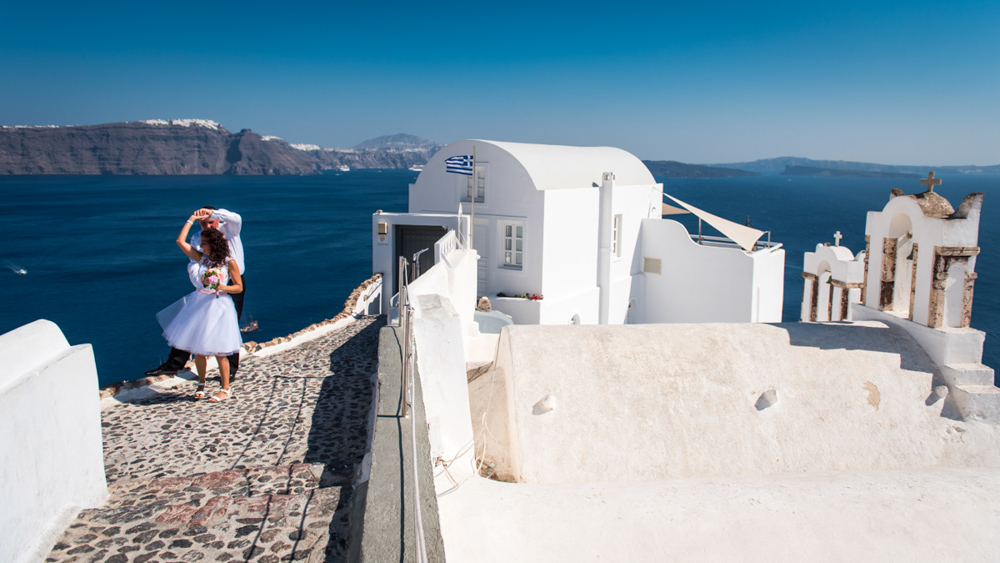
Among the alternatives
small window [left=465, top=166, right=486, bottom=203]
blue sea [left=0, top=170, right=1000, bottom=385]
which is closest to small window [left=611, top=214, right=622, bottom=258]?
small window [left=465, top=166, right=486, bottom=203]

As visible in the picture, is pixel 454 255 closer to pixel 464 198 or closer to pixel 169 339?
pixel 464 198

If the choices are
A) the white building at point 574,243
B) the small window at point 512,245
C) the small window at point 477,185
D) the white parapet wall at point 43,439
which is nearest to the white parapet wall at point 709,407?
the white parapet wall at point 43,439

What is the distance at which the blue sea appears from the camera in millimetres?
39906

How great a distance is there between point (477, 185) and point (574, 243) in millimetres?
3683

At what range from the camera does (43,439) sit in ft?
13.8

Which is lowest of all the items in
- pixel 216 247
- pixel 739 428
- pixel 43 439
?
pixel 739 428

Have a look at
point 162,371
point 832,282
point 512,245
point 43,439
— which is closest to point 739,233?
point 832,282

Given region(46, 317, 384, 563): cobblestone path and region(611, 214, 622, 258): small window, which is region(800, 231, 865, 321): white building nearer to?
region(611, 214, 622, 258): small window

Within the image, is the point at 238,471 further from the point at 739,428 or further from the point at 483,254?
the point at 483,254

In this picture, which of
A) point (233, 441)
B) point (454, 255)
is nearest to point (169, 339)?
point (233, 441)

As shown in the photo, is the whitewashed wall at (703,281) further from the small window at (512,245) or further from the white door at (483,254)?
the white door at (483,254)

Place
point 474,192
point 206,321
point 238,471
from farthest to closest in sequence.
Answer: point 474,192 < point 206,321 < point 238,471

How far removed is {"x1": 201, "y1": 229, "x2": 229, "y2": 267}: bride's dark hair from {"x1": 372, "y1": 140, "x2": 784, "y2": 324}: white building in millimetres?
10814

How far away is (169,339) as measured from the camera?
7430 mm
